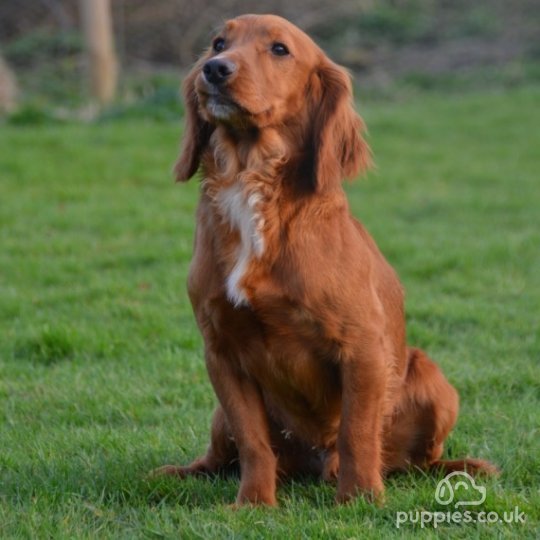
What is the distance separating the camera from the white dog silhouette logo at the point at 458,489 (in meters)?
3.96

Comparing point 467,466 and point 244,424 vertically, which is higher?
point 244,424

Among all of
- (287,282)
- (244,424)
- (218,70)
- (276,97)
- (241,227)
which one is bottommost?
(244,424)

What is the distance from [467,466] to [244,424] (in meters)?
0.90

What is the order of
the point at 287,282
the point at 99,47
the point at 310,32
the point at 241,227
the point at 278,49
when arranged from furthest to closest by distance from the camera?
the point at 310,32, the point at 99,47, the point at 278,49, the point at 241,227, the point at 287,282

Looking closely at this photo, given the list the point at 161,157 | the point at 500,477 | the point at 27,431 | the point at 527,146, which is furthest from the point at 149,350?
the point at 527,146

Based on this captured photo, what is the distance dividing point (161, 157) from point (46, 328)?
4906 millimetres

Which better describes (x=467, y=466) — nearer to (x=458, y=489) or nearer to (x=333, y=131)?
(x=458, y=489)

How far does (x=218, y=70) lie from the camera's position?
4.05 meters

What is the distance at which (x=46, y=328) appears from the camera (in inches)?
249

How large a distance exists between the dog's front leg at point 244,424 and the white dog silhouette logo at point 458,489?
60 centimetres

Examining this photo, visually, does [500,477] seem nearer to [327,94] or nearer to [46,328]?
[327,94]

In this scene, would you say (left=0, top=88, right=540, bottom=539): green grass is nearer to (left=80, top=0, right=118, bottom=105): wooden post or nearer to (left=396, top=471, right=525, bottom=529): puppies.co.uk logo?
(left=396, top=471, right=525, bottom=529): puppies.co.uk logo

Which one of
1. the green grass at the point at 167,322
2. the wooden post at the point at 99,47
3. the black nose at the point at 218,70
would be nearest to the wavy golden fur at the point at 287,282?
the black nose at the point at 218,70

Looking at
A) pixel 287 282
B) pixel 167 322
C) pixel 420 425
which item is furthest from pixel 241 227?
pixel 167 322
